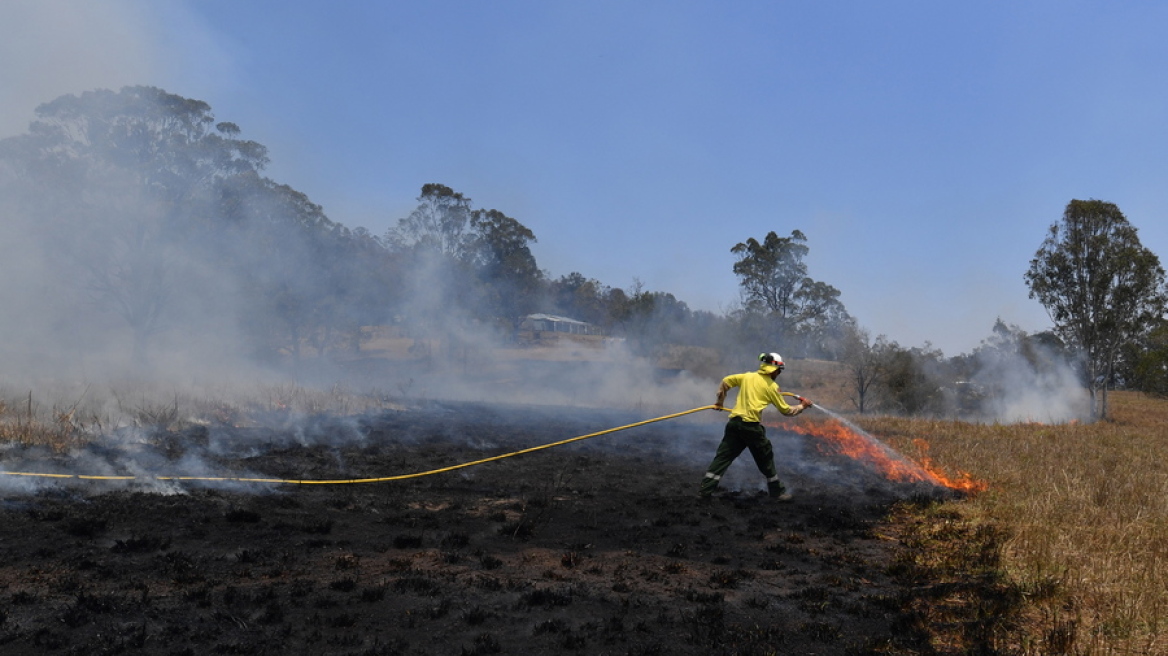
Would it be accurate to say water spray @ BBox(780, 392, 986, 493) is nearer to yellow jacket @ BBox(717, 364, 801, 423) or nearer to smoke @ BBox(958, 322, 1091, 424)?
yellow jacket @ BBox(717, 364, 801, 423)

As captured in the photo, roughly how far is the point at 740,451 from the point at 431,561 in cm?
476

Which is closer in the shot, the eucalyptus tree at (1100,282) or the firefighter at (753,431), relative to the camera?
the firefighter at (753,431)

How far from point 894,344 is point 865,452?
21.9m

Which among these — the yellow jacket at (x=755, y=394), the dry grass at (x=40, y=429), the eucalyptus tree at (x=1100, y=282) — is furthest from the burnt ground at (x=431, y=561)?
the eucalyptus tree at (x=1100, y=282)

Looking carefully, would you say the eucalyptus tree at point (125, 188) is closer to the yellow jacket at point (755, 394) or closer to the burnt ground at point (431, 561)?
the burnt ground at point (431, 561)

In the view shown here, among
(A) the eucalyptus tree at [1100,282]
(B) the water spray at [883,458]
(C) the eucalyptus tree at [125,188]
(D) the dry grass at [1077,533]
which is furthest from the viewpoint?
(A) the eucalyptus tree at [1100,282]

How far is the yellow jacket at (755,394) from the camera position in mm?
9141

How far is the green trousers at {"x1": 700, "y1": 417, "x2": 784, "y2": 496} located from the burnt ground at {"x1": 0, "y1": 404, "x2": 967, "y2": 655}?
0.30 meters

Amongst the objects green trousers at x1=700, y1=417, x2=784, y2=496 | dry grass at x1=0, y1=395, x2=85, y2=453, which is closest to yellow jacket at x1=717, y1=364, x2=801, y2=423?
green trousers at x1=700, y1=417, x2=784, y2=496

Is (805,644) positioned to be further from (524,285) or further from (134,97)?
(524,285)

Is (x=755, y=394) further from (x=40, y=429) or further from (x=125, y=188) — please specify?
(x=125, y=188)

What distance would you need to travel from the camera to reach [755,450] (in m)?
9.23

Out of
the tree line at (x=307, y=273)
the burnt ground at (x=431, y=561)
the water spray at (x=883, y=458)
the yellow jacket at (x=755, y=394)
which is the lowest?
the burnt ground at (x=431, y=561)

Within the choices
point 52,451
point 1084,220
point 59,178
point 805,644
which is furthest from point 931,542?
point 1084,220
